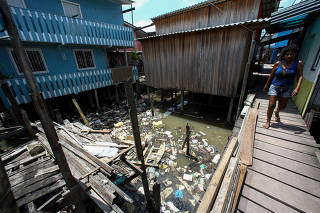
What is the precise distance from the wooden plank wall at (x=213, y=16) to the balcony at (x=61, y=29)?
3.75 meters

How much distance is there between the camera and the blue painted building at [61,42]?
231 inches

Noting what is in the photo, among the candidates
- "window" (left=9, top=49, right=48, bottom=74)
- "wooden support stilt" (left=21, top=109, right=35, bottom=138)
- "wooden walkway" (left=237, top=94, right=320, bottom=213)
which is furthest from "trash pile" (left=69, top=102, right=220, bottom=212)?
"window" (left=9, top=49, right=48, bottom=74)

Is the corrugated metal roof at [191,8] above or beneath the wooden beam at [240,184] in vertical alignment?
above

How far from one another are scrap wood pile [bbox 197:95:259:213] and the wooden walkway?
0.44ft

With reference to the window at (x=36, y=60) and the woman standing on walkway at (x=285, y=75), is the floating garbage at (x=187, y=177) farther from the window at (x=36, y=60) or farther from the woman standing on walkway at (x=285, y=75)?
the window at (x=36, y=60)

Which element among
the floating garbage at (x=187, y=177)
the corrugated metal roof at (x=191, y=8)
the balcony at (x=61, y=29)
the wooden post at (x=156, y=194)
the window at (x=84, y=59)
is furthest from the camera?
the window at (x=84, y=59)

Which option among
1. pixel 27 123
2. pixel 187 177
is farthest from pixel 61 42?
pixel 187 177

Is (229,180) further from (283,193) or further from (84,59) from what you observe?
(84,59)

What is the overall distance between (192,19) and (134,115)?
30.6 feet

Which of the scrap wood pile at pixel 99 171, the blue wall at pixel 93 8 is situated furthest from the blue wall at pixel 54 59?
the scrap wood pile at pixel 99 171

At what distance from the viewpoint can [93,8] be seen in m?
8.89

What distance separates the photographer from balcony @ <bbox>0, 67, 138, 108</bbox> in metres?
5.91

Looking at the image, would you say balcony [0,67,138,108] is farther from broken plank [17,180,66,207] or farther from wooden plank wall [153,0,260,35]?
wooden plank wall [153,0,260,35]

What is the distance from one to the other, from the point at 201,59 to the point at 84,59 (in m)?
8.32
